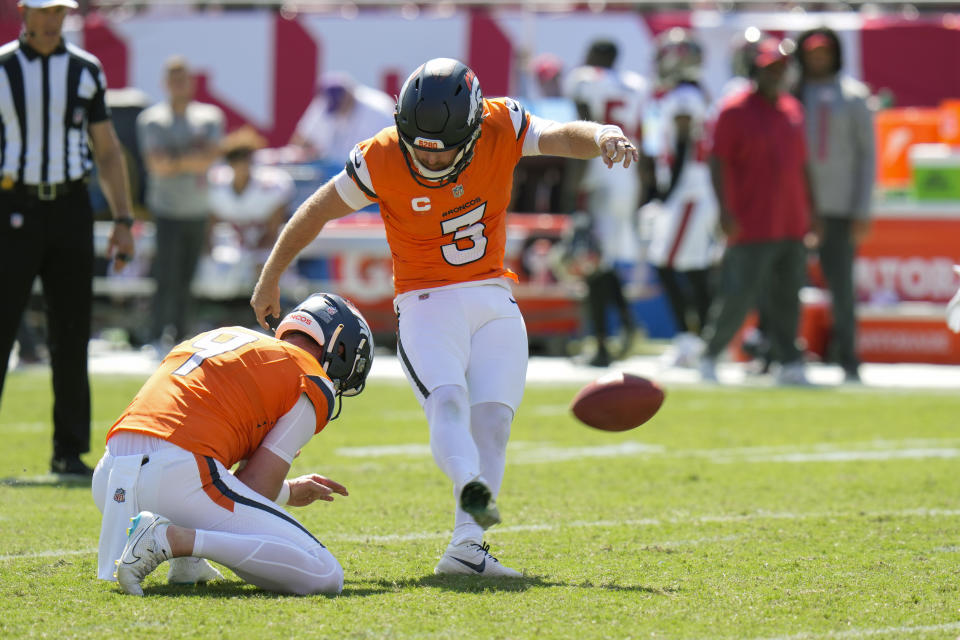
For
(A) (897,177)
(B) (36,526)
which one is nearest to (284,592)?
(B) (36,526)

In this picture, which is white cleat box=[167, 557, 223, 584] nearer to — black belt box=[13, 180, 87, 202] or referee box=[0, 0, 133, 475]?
referee box=[0, 0, 133, 475]

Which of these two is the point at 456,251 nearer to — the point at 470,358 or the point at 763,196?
the point at 470,358

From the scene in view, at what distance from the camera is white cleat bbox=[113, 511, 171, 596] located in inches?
159

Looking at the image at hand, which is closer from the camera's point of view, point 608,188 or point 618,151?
point 618,151

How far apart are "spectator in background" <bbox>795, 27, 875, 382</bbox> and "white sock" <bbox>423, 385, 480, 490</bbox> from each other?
21.6ft

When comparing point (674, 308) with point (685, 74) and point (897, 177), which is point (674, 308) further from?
point (897, 177)

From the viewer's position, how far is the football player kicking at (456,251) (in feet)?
15.0

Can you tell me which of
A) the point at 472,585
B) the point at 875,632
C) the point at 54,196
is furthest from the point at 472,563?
the point at 54,196

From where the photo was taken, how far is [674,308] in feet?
38.6

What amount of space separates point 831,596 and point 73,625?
2.03 metres

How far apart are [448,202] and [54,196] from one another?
2.43 metres

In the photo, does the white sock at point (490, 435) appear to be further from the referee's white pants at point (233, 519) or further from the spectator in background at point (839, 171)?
the spectator in background at point (839, 171)

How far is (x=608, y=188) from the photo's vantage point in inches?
483

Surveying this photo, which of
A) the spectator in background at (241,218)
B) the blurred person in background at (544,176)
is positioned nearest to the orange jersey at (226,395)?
the spectator in background at (241,218)
